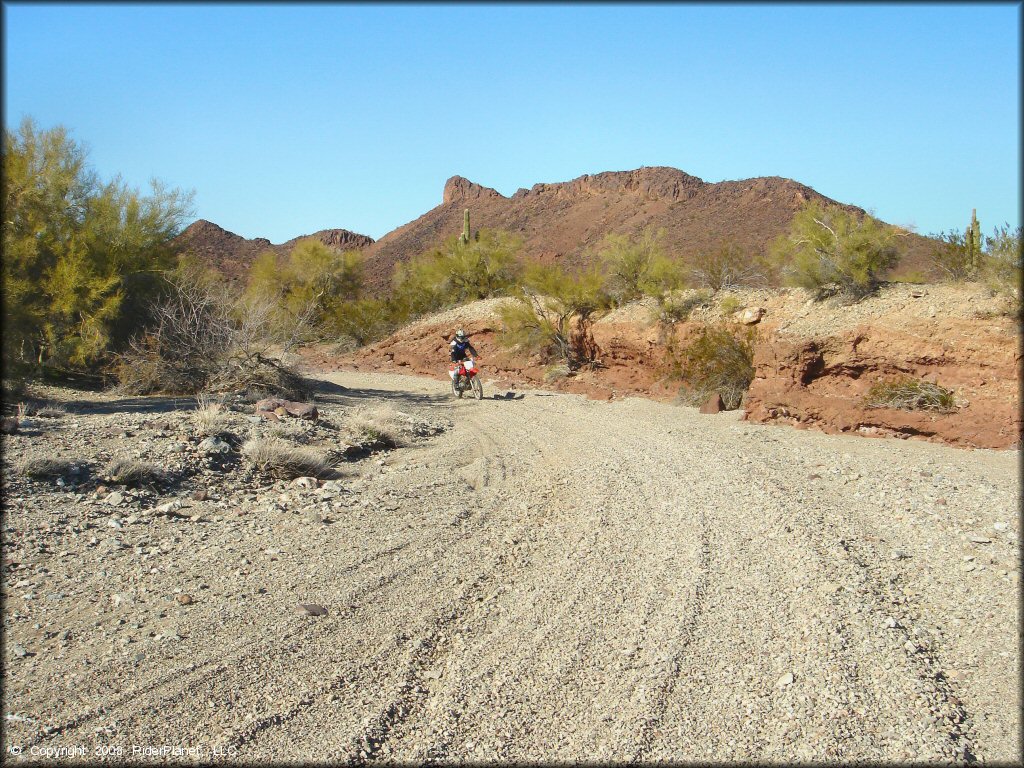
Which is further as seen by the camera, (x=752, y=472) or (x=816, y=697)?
(x=752, y=472)

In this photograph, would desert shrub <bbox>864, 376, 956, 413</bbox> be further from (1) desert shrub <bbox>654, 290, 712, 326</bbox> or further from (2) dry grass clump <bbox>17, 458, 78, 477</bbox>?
(2) dry grass clump <bbox>17, 458, 78, 477</bbox>

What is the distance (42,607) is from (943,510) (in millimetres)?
8502

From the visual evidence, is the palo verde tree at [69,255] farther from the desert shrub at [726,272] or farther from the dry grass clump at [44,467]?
the desert shrub at [726,272]

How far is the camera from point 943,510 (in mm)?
8047

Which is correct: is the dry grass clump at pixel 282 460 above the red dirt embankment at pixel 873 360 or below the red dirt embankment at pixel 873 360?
below

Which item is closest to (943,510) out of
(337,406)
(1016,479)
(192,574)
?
(1016,479)

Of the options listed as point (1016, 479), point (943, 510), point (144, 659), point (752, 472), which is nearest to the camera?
point (144, 659)

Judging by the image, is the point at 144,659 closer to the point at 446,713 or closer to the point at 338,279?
the point at 446,713

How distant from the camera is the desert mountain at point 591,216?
54.3 metres

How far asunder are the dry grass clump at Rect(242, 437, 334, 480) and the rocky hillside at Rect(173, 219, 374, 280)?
5382cm

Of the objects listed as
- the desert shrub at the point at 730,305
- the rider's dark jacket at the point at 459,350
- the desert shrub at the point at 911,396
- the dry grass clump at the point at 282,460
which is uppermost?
the desert shrub at the point at 730,305

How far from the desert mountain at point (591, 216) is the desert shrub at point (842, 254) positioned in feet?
97.4

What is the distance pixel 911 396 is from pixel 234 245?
7083 centimetres

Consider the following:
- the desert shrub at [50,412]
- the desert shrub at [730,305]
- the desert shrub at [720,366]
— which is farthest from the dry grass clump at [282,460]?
the desert shrub at [730,305]
